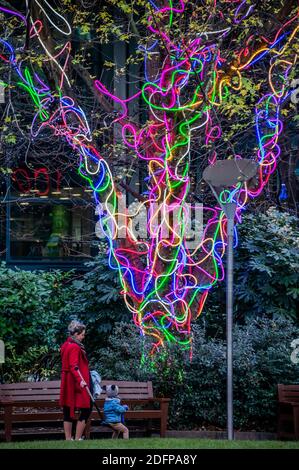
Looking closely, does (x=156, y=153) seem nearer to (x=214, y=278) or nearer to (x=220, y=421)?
(x=214, y=278)

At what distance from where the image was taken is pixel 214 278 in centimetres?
1563

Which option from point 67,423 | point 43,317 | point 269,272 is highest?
point 269,272

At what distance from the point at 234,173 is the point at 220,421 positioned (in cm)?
359

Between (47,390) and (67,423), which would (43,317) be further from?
(67,423)

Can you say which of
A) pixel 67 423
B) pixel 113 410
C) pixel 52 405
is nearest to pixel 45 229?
pixel 52 405

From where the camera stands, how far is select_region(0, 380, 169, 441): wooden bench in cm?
1301

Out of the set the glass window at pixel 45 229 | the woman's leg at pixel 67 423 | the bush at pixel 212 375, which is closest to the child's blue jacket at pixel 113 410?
the woman's leg at pixel 67 423

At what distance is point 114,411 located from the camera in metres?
12.5

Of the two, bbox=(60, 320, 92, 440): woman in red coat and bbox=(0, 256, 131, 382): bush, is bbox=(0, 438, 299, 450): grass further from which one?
bbox=(0, 256, 131, 382): bush

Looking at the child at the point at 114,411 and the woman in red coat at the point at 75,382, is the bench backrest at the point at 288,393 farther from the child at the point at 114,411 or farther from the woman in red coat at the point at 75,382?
the woman in red coat at the point at 75,382

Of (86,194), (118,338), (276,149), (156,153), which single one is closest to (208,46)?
(156,153)

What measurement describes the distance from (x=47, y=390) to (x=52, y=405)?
339mm

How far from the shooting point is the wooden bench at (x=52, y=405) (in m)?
13.0

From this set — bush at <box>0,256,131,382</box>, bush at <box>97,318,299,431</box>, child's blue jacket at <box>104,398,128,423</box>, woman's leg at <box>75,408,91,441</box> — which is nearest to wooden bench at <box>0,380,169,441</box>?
bush at <box>97,318,299,431</box>
